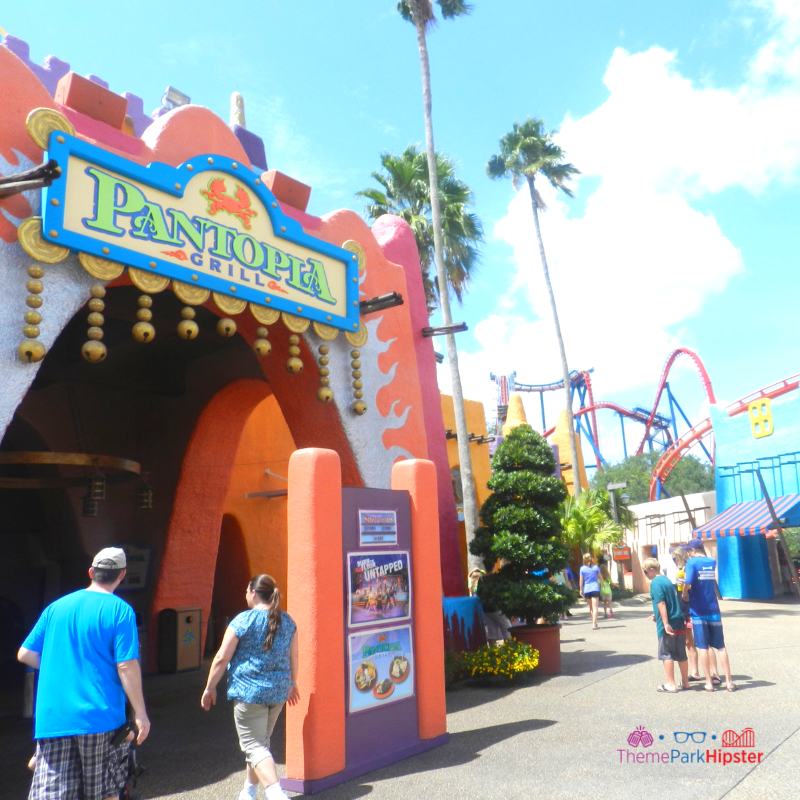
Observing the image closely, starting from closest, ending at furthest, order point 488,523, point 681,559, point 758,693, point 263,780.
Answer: point 263,780 < point 758,693 < point 681,559 < point 488,523

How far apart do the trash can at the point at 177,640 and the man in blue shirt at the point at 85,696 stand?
776cm

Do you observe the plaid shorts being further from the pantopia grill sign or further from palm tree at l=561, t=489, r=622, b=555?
palm tree at l=561, t=489, r=622, b=555

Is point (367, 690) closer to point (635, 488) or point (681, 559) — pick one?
point (681, 559)

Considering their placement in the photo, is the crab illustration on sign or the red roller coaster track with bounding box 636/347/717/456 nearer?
the crab illustration on sign

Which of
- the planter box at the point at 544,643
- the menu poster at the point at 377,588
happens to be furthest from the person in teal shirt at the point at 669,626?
the menu poster at the point at 377,588

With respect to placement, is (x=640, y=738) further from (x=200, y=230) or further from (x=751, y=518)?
(x=751, y=518)

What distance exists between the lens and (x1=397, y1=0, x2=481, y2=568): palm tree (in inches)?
527

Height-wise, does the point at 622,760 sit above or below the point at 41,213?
below

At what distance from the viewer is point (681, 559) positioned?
303 inches

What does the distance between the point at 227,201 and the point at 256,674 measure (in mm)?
4615

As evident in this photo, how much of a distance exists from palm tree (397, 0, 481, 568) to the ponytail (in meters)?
7.33

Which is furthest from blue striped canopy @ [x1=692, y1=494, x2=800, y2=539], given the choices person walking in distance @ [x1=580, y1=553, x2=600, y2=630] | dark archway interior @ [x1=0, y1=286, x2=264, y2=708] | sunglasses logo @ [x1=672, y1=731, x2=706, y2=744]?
dark archway interior @ [x1=0, y1=286, x2=264, y2=708]

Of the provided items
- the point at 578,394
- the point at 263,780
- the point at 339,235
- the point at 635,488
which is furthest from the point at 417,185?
the point at 635,488

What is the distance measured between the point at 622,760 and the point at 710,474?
58.5 meters
